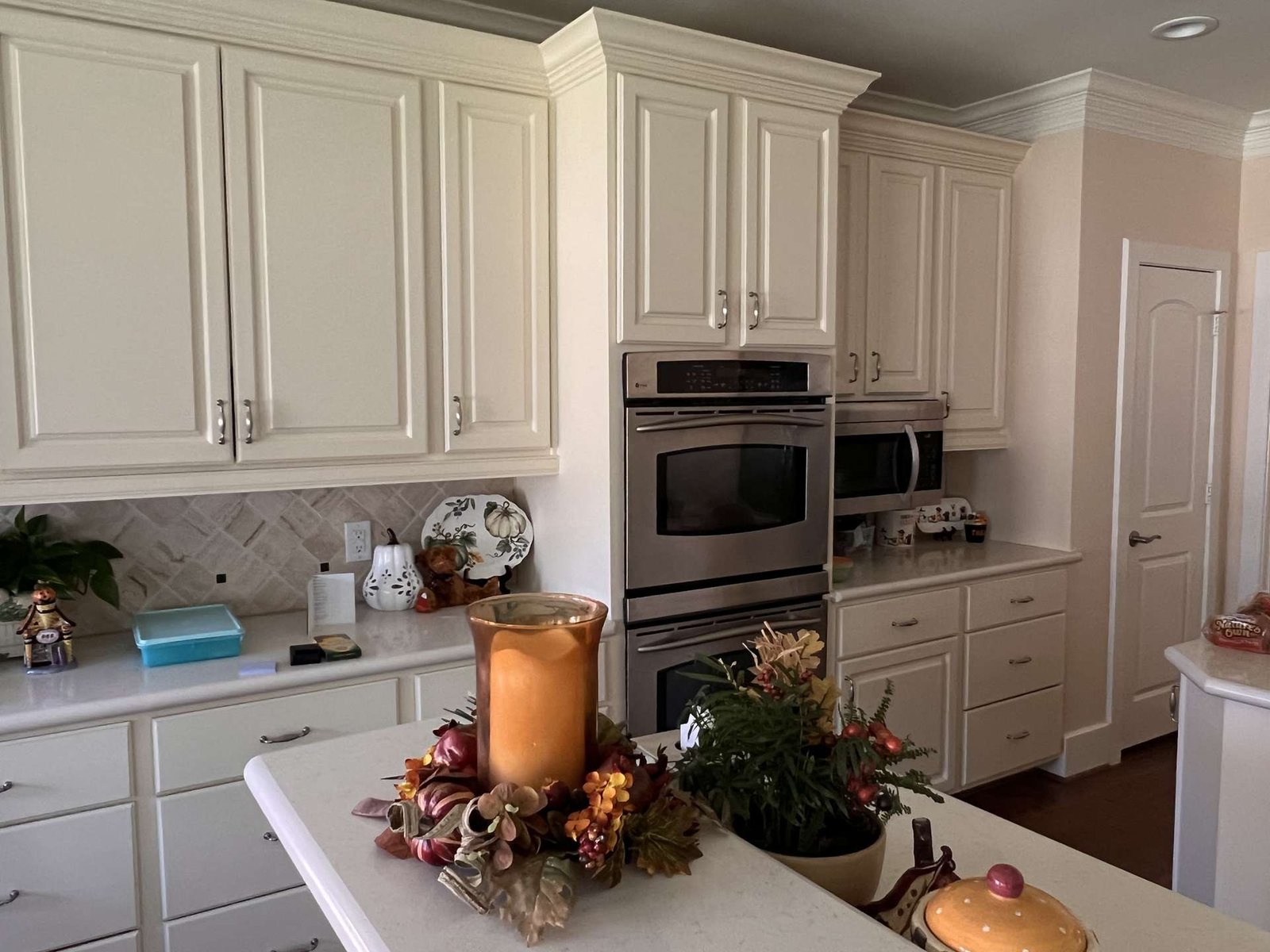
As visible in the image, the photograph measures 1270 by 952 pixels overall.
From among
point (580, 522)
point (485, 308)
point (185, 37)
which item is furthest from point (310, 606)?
point (185, 37)

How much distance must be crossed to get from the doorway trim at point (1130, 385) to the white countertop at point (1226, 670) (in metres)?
1.71

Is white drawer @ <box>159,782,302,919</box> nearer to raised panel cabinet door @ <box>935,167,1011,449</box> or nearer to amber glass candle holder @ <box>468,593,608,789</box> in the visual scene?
amber glass candle holder @ <box>468,593,608,789</box>

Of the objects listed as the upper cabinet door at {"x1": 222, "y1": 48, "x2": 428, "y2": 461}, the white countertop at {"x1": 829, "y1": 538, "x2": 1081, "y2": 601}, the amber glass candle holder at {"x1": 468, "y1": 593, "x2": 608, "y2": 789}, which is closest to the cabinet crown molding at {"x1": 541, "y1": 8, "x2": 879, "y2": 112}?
the upper cabinet door at {"x1": 222, "y1": 48, "x2": 428, "y2": 461}

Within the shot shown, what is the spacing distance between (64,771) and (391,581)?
3.13ft

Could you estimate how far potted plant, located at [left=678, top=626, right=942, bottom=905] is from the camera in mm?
993

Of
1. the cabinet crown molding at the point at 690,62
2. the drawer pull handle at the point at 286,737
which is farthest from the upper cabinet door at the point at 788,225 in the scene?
the drawer pull handle at the point at 286,737

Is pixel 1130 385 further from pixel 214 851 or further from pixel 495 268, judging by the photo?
pixel 214 851

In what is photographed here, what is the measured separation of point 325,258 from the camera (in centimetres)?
236

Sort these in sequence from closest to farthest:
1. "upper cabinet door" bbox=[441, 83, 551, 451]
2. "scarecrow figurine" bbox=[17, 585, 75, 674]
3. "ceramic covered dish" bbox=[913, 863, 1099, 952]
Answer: "ceramic covered dish" bbox=[913, 863, 1099, 952] < "scarecrow figurine" bbox=[17, 585, 75, 674] < "upper cabinet door" bbox=[441, 83, 551, 451]

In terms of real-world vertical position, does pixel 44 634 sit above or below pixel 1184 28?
below

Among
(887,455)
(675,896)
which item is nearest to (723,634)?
(887,455)

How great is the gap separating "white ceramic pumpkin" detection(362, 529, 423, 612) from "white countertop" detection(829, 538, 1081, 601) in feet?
4.12

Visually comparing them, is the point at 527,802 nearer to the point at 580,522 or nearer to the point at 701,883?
the point at 701,883

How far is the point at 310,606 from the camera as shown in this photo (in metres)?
2.56
